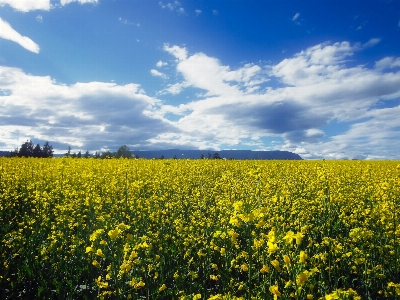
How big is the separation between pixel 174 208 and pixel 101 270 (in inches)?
92.7

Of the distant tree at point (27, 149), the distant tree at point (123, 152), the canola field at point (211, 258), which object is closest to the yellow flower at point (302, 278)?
the canola field at point (211, 258)

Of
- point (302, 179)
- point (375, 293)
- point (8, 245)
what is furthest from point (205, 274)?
point (302, 179)

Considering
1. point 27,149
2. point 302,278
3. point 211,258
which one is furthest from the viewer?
point 27,149

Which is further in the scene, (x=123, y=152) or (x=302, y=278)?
(x=123, y=152)

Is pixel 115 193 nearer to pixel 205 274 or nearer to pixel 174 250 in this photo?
pixel 174 250

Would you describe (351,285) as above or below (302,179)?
below

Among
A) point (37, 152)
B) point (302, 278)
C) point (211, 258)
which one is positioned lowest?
point (211, 258)

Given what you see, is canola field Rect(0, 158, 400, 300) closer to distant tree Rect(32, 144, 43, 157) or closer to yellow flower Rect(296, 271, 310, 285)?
yellow flower Rect(296, 271, 310, 285)

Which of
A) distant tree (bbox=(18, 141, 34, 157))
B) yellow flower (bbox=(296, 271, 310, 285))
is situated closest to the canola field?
yellow flower (bbox=(296, 271, 310, 285))

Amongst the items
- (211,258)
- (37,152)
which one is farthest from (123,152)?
(211,258)

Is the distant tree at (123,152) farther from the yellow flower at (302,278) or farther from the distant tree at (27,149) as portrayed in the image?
the yellow flower at (302,278)

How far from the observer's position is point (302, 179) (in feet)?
38.2

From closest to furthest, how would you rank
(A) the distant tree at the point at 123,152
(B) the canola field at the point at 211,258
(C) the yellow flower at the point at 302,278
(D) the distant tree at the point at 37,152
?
(C) the yellow flower at the point at 302,278 → (B) the canola field at the point at 211,258 → (A) the distant tree at the point at 123,152 → (D) the distant tree at the point at 37,152

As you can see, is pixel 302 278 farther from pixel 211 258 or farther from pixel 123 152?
pixel 123 152
